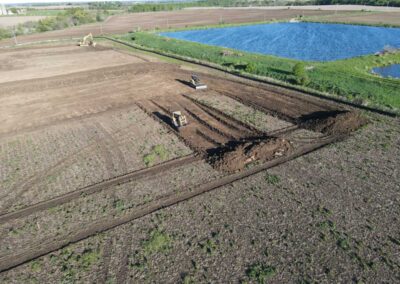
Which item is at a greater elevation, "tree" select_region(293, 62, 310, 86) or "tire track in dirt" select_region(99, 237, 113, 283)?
"tree" select_region(293, 62, 310, 86)

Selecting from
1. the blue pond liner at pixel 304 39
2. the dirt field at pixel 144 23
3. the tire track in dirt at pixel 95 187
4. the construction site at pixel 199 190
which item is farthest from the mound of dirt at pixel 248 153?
the dirt field at pixel 144 23

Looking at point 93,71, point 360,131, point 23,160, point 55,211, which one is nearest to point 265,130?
point 360,131

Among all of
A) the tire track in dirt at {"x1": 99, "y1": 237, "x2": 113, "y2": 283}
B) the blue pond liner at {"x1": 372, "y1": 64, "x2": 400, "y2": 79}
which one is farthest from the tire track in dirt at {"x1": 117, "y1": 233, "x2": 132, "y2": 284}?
the blue pond liner at {"x1": 372, "y1": 64, "x2": 400, "y2": 79}

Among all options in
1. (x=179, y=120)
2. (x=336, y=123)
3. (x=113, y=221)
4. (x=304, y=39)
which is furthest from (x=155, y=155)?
(x=304, y=39)

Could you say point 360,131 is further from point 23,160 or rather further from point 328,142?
point 23,160

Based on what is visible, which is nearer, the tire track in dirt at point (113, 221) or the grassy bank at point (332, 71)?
the tire track in dirt at point (113, 221)

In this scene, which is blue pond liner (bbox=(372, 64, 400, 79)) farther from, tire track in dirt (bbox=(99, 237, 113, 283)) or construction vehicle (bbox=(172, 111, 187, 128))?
tire track in dirt (bbox=(99, 237, 113, 283))

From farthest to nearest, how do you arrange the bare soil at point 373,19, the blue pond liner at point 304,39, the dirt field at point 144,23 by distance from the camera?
the bare soil at point 373,19, the dirt field at point 144,23, the blue pond liner at point 304,39

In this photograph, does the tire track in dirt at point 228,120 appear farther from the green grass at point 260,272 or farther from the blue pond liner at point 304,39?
the blue pond liner at point 304,39
